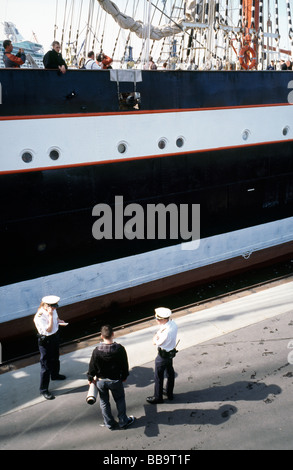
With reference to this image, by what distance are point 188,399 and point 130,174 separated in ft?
13.8

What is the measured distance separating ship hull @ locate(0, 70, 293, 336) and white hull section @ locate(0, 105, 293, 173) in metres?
0.02

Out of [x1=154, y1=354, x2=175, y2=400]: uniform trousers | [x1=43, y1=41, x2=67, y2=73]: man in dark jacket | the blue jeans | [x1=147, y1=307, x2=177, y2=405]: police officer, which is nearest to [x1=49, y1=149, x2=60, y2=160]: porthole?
[x1=43, y1=41, x2=67, y2=73]: man in dark jacket

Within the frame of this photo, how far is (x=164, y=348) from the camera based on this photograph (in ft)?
13.9

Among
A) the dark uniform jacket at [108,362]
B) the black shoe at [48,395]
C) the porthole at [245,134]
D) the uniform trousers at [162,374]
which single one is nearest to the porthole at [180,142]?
the porthole at [245,134]

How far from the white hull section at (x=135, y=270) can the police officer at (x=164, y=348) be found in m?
3.11

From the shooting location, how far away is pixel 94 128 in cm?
654

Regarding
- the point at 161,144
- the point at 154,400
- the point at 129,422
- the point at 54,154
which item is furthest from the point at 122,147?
the point at 129,422

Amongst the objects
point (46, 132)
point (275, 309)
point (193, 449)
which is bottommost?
point (193, 449)

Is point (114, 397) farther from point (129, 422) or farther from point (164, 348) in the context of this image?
point (164, 348)

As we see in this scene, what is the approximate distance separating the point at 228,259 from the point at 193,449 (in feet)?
18.1

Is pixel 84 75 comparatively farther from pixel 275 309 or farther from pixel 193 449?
pixel 193 449

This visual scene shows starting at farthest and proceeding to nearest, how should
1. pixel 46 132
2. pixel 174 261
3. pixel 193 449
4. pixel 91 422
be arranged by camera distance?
pixel 174 261 < pixel 46 132 < pixel 91 422 < pixel 193 449

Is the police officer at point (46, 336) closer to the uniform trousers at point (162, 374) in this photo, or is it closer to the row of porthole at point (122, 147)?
the uniform trousers at point (162, 374)

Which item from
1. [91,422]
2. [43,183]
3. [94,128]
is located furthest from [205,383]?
[94,128]
